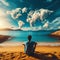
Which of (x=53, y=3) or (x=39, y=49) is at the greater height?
(x=53, y=3)

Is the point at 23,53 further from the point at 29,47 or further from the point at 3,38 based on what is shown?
the point at 3,38

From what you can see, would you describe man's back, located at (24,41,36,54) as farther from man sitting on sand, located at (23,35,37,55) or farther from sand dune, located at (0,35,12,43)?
sand dune, located at (0,35,12,43)

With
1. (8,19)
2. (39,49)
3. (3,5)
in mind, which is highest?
(3,5)

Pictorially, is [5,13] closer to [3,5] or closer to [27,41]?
[3,5]

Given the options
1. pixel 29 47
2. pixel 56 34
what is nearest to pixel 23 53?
pixel 29 47

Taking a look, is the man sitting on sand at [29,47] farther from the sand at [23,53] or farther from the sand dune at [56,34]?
the sand dune at [56,34]

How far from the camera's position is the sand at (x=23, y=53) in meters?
2.26

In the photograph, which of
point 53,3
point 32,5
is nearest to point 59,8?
point 53,3

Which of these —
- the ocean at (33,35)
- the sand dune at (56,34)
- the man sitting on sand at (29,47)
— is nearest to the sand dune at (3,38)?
the ocean at (33,35)

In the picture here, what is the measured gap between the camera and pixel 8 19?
2311 millimetres

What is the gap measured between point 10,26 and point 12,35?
0.33 ft

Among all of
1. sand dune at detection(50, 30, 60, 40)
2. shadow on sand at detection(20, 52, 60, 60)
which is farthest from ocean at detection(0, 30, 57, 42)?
shadow on sand at detection(20, 52, 60, 60)

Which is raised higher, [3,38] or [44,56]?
[3,38]

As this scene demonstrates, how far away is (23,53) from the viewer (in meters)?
2.27
